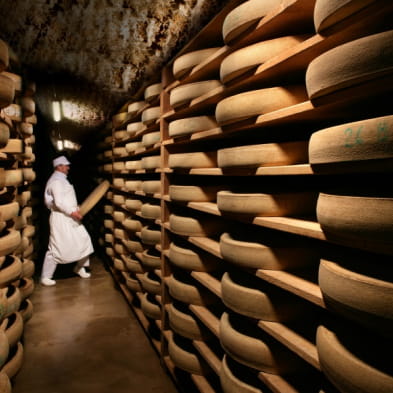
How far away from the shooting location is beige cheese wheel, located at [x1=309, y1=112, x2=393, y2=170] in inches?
35.8

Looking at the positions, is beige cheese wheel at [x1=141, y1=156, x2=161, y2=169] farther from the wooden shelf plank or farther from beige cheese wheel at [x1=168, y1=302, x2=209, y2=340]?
A: the wooden shelf plank

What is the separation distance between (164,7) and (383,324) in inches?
82.6

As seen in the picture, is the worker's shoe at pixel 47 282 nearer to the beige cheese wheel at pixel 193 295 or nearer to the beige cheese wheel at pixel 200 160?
the beige cheese wheel at pixel 193 295

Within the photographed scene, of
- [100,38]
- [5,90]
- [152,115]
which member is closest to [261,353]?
[5,90]

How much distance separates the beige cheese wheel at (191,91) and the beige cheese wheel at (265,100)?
55cm

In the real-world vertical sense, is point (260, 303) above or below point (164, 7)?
below

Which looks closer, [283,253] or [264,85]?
[283,253]

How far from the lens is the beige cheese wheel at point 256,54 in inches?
59.0

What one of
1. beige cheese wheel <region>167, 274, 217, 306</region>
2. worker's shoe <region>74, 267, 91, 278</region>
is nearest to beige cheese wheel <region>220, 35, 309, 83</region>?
beige cheese wheel <region>167, 274, 217, 306</region>

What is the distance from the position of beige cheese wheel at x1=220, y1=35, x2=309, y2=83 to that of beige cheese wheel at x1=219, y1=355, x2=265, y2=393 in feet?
4.72

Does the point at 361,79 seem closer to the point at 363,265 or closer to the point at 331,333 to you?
the point at 363,265

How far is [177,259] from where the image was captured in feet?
7.93

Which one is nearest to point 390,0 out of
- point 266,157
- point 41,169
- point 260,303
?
point 266,157

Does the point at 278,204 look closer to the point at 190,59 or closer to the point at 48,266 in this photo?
the point at 190,59
